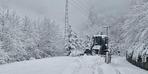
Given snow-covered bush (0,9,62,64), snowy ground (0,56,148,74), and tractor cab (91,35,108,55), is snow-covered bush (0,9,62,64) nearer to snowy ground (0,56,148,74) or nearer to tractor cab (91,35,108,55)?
tractor cab (91,35,108,55)

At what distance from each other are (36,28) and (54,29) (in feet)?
16.0

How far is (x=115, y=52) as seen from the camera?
214ft

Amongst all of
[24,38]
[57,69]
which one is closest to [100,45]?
[24,38]

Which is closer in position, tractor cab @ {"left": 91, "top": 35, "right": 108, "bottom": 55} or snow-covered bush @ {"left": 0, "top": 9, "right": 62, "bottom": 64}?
snow-covered bush @ {"left": 0, "top": 9, "right": 62, "bottom": 64}

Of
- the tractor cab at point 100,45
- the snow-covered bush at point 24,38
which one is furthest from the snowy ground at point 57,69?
the tractor cab at point 100,45

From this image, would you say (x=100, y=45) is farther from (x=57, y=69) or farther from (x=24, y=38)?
(x=57, y=69)

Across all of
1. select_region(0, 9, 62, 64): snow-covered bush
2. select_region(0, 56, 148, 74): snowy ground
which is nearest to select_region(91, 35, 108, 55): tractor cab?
select_region(0, 9, 62, 64): snow-covered bush

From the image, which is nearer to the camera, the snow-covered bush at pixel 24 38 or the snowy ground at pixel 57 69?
the snowy ground at pixel 57 69

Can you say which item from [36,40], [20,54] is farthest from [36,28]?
[20,54]

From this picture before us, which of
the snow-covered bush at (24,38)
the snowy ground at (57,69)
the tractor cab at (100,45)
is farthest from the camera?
the tractor cab at (100,45)

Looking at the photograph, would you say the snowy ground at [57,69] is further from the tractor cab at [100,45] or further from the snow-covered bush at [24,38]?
the tractor cab at [100,45]

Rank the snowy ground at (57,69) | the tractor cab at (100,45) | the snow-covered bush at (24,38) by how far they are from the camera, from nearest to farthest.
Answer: the snowy ground at (57,69)
the snow-covered bush at (24,38)
the tractor cab at (100,45)

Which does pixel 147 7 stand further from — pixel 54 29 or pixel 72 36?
pixel 54 29

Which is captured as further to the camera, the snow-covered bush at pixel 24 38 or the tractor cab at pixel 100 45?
the tractor cab at pixel 100 45
